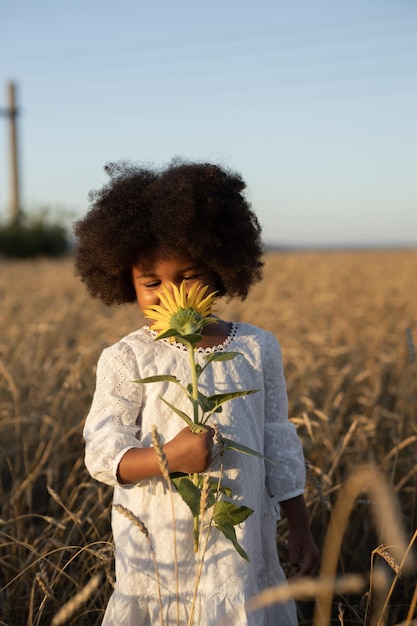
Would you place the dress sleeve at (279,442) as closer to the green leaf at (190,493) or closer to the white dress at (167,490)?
the white dress at (167,490)

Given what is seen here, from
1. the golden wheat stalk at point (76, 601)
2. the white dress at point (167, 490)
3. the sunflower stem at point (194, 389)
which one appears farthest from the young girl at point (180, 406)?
the golden wheat stalk at point (76, 601)

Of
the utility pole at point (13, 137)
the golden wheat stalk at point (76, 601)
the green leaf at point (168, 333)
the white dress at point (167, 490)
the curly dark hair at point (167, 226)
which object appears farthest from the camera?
the utility pole at point (13, 137)

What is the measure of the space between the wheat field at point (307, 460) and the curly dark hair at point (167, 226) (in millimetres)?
481

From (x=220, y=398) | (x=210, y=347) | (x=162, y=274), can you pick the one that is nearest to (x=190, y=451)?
(x=220, y=398)

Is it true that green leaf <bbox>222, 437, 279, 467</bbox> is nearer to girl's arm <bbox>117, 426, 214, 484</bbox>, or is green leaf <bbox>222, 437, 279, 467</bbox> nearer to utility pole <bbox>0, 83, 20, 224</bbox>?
girl's arm <bbox>117, 426, 214, 484</bbox>

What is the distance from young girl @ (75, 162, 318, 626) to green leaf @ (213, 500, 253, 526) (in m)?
0.15

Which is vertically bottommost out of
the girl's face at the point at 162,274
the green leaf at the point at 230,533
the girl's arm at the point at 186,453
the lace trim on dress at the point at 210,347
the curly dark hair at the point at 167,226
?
the green leaf at the point at 230,533

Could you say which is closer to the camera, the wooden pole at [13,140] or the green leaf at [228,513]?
the green leaf at [228,513]

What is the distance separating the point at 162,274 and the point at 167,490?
1.47ft

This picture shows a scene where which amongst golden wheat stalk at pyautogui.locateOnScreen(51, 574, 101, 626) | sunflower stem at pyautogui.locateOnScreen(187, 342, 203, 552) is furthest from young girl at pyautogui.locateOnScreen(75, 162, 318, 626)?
golden wheat stalk at pyautogui.locateOnScreen(51, 574, 101, 626)

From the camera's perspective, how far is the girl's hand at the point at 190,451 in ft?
3.95

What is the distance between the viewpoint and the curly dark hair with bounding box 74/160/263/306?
149 centimetres

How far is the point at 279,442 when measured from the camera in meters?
1.56

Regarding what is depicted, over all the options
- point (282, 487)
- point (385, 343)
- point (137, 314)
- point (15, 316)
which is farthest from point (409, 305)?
point (282, 487)
